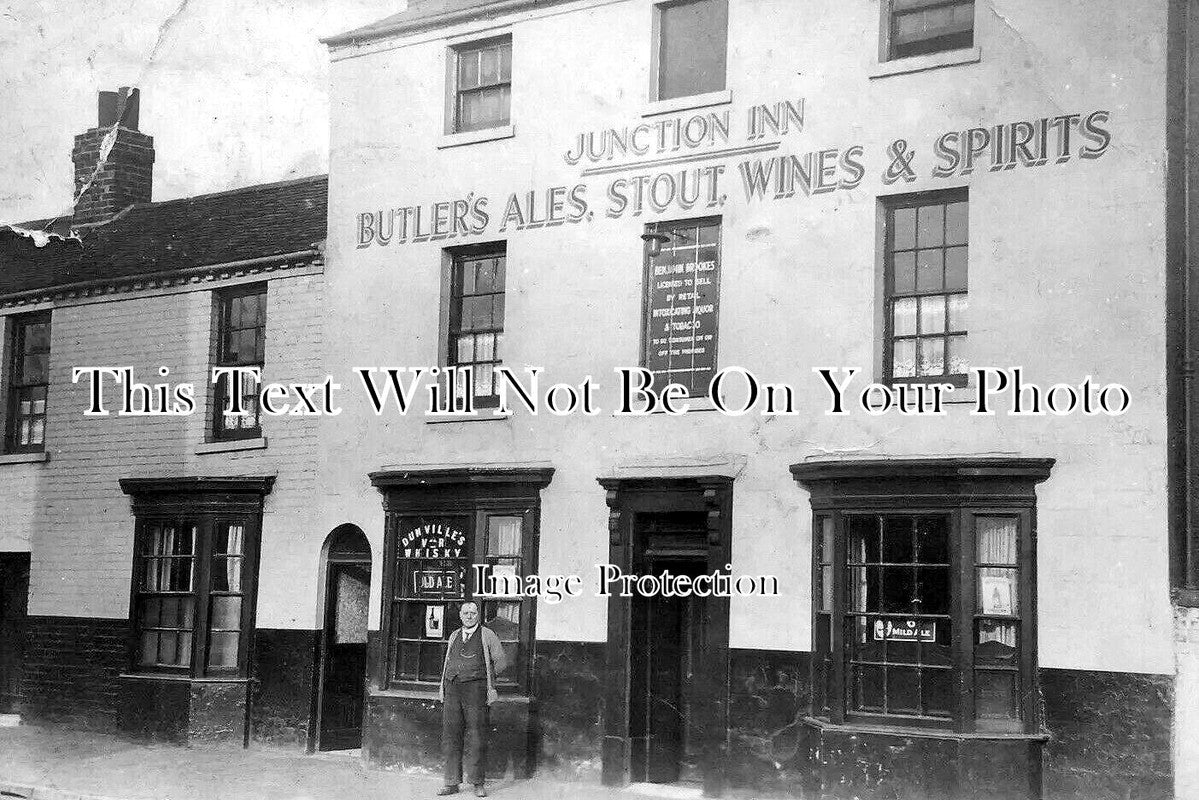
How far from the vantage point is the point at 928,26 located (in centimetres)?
1410

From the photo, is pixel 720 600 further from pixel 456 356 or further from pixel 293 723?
pixel 293 723

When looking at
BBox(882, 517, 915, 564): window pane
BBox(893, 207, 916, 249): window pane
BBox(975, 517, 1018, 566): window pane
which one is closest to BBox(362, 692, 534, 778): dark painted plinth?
BBox(882, 517, 915, 564): window pane

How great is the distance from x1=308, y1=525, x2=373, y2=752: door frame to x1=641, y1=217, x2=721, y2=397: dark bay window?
4.60 metres

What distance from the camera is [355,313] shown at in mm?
17609

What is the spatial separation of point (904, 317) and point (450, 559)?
5.90 metres

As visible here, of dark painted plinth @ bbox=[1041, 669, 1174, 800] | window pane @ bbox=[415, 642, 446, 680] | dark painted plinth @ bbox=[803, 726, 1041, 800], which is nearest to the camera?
dark painted plinth @ bbox=[1041, 669, 1174, 800]

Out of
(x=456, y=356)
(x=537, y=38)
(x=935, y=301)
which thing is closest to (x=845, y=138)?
(x=935, y=301)

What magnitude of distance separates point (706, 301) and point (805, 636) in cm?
364

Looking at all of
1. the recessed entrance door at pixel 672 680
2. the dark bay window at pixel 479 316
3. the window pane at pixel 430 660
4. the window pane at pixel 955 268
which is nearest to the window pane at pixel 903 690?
the recessed entrance door at pixel 672 680

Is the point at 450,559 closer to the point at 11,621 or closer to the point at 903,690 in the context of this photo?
the point at 903,690

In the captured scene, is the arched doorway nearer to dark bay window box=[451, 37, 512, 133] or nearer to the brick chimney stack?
dark bay window box=[451, 37, 512, 133]

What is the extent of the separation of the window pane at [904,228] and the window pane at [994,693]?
417cm

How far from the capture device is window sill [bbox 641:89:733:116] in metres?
15.1

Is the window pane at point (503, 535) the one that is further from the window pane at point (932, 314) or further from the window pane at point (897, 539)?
the window pane at point (932, 314)
